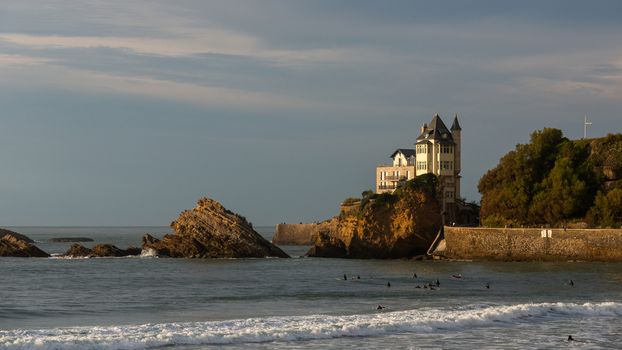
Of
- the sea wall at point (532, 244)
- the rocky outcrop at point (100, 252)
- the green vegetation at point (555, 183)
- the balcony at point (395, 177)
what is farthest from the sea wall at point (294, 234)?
the sea wall at point (532, 244)

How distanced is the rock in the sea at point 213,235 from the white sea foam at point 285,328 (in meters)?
40.3

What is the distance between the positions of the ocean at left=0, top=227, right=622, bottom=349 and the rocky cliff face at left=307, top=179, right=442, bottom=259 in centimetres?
664

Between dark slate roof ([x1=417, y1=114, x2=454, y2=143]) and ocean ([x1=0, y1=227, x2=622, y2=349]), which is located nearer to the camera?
ocean ([x1=0, y1=227, x2=622, y2=349])

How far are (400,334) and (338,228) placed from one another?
169 ft

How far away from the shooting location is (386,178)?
Answer: 10419 centimetres

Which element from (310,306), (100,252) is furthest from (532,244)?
(100,252)

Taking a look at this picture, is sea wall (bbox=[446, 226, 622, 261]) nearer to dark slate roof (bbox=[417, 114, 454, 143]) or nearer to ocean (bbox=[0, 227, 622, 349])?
ocean (bbox=[0, 227, 622, 349])

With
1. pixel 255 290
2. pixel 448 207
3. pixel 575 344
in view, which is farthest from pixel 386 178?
pixel 575 344

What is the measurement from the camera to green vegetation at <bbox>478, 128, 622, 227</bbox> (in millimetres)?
77250

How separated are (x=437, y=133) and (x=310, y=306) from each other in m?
51.3

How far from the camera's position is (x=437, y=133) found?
308ft

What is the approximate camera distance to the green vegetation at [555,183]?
77.2 meters

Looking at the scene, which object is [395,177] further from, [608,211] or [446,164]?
[608,211]

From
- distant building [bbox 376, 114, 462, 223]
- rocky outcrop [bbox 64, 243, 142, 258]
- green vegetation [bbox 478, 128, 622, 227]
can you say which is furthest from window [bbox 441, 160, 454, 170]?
rocky outcrop [bbox 64, 243, 142, 258]
